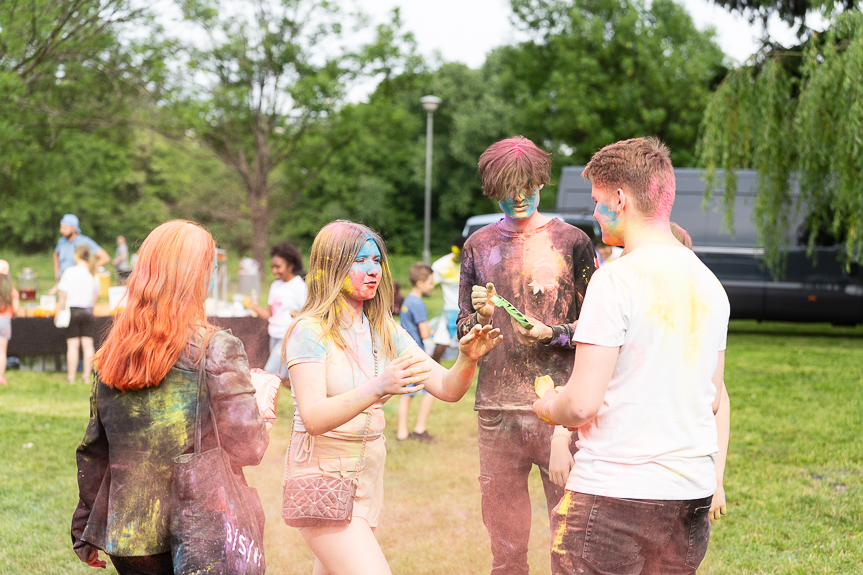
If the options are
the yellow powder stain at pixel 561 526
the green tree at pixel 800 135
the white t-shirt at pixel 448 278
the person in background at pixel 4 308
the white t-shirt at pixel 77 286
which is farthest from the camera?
the green tree at pixel 800 135

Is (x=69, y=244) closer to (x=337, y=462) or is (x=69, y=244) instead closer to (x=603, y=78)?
(x=337, y=462)

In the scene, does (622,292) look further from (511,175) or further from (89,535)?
(89,535)

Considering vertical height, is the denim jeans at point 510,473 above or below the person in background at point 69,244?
below

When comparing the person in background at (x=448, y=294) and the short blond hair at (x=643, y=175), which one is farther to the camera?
the person in background at (x=448, y=294)

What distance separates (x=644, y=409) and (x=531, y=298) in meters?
1.13

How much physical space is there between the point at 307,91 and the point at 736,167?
16.1 metres

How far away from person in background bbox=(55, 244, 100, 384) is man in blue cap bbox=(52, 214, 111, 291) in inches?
12.9

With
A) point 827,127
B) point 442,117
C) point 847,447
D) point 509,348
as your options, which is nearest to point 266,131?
point 442,117

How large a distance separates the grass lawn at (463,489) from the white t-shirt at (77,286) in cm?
104

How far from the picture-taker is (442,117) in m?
38.4

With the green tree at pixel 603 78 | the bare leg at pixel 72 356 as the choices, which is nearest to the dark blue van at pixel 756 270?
the bare leg at pixel 72 356

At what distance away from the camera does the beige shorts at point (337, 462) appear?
2.38 m

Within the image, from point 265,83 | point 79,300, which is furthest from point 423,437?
point 265,83

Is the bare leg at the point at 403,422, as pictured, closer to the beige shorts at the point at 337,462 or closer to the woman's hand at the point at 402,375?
the beige shorts at the point at 337,462
